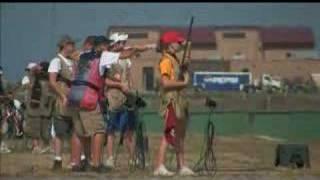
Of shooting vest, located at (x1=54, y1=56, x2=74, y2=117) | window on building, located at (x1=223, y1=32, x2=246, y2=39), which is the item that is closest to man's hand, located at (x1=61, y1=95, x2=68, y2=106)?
shooting vest, located at (x1=54, y1=56, x2=74, y2=117)

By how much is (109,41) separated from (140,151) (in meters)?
1.45

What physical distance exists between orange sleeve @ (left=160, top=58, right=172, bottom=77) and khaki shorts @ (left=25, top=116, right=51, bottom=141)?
4015mm

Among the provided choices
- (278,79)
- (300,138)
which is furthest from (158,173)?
(278,79)

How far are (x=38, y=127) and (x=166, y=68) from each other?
4481 mm

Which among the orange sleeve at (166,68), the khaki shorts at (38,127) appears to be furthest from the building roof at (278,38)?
the orange sleeve at (166,68)

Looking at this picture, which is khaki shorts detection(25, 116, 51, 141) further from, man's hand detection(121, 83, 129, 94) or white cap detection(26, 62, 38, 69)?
man's hand detection(121, 83, 129, 94)

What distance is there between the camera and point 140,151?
32.3 feet

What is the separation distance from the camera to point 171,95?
8.77 meters

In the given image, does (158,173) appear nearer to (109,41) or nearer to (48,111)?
(109,41)

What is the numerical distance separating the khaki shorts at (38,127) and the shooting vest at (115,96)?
283 cm

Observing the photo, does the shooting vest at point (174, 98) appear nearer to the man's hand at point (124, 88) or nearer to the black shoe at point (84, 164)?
the man's hand at point (124, 88)

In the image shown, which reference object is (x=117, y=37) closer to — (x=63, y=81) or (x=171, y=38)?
(x=63, y=81)

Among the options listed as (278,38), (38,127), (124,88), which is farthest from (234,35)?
(124,88)

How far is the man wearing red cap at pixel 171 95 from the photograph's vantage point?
8.72 metres
